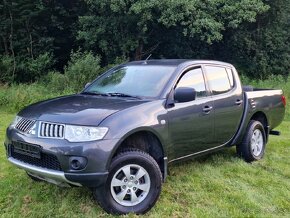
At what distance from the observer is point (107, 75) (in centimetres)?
588

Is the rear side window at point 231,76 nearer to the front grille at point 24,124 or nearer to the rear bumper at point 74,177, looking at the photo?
the rear bumper at point 74,177

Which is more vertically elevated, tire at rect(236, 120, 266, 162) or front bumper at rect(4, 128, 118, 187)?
front bumper at rect(4, 128, 118, 187)

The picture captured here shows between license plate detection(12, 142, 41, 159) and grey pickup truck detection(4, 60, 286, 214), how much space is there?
11 millimetres

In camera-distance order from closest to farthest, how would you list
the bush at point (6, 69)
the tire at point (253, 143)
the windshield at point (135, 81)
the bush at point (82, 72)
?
the windshield at point (135, 81) < the tire at point (253, 143) < the bush at point (82, 72) < the bush at point (6, 69)

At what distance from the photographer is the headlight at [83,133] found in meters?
3.96

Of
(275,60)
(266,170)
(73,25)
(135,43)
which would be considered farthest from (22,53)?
(266,170)

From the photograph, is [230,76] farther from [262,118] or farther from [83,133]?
[83,133]

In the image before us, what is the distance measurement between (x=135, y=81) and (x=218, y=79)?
1.37 meters

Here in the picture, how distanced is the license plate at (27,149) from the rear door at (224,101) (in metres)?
2.54

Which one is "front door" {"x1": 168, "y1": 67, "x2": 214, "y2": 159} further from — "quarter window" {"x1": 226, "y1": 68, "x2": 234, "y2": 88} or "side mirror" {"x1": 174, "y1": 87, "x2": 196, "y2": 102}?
"quarter window" {"x1": 226, "y1": 68, "x2": 234, "y2": 88}

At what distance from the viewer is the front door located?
15.8 feet

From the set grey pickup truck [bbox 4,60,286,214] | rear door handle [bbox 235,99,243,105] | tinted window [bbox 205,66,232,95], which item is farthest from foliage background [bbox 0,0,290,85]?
grey pickup truck [bbox 4,60,286,214]

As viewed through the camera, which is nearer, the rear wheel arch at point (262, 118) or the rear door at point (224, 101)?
the rear door at point (224, 101)

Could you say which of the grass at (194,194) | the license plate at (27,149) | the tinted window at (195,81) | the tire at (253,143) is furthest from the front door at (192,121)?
the license plate at (27,149)
